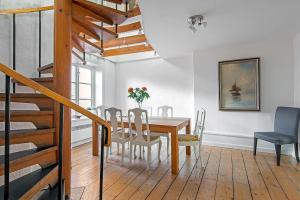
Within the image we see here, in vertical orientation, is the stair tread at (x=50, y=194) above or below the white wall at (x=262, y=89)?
below

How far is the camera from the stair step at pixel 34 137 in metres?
1.37

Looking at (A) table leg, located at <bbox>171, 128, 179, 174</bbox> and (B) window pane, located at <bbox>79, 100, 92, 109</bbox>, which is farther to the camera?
(B) window pane, located at <bbox>79, 100, 92, 109</bbox>

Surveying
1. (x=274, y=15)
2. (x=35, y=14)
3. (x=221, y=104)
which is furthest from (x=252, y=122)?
(x=35, y=14)

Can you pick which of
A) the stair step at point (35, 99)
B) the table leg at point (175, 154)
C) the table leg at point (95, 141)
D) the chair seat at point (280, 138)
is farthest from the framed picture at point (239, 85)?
the stair step at point (35, 99)

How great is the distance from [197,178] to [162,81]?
3093 mm

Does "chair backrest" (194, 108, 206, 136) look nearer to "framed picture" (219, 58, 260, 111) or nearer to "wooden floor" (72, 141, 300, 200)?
"wooden floor" (72, 141, 300, 200)

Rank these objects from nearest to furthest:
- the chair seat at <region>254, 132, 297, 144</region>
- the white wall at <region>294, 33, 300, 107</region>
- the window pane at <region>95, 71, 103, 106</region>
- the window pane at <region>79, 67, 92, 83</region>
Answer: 1. the chair seat at <region>254, 132, 297, 144</region>
2. the white wall at <region>294, 33, 300, 107</region>
3. the window pane at <region>79, 67, 92, 83</region>
4. the window pane at <region>95, 71, 103, 106</region>

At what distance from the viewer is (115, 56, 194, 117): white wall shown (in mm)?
4770

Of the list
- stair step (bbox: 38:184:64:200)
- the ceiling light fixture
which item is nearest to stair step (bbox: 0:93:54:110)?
stair step (bbox: 38:184:64:200)

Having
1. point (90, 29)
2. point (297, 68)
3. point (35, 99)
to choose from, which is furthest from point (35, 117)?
point (297, 68)

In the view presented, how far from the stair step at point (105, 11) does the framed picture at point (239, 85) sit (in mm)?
2667

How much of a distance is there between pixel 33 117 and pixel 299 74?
4.08 metres

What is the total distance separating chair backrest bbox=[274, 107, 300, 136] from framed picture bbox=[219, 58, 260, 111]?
1.43 feet

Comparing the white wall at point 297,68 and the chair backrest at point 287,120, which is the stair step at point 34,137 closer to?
the chair backrest at point 287,120
